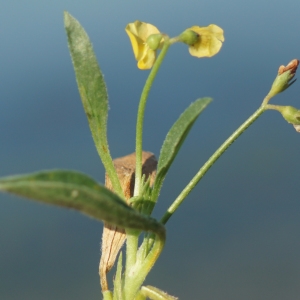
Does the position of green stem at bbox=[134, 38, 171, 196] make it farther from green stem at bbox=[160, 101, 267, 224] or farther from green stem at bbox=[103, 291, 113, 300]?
green stem at bbox=[103, 291, 113, 300]

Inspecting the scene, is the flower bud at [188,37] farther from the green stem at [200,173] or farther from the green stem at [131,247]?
the green stem at [131,247]

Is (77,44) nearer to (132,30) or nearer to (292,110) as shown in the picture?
(132,30)

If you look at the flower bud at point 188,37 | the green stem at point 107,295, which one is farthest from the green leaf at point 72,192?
the flower bud at point 188,37

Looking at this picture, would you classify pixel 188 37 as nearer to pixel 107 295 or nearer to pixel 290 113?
pixel 290 113

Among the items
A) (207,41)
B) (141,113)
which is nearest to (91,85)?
(141,113)

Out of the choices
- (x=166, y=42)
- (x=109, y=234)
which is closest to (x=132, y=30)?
(x=166, y=42)

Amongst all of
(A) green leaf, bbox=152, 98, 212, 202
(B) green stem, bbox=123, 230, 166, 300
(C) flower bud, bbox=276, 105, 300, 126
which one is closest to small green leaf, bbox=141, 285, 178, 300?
(B) green stem, bbox=123, 230, 166, 300
